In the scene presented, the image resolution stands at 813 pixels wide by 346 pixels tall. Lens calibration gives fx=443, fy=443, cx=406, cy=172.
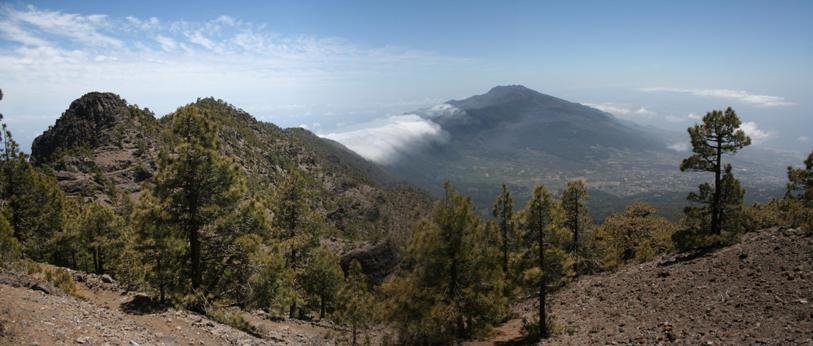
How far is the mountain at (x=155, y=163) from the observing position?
57.2m

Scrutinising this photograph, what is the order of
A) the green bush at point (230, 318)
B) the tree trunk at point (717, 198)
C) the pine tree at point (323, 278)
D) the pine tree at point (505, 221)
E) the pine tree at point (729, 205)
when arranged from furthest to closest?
1. the pine tree at point (505, 221)
2. the pine tree at point (323, 278)
3. the pine tree at point (729, 205)
4. the tree trunk at point (717, 198)
5. the green bush at point (230, 318)

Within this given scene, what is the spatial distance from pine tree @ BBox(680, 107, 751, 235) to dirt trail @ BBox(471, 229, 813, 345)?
2558mm

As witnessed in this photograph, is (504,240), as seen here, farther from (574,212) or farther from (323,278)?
(323,278)

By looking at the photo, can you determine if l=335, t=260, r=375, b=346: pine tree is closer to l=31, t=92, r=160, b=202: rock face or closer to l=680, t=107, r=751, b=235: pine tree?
l=680, t=107, r=751, b=235: pine tree

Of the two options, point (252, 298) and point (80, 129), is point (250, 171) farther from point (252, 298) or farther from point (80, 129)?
point (252, 298)

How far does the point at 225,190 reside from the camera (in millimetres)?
16797

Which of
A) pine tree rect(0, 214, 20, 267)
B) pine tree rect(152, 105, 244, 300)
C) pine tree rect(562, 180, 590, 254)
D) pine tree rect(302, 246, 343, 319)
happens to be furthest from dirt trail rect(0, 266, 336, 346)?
pine tree rect(562, 180, 590, 254)

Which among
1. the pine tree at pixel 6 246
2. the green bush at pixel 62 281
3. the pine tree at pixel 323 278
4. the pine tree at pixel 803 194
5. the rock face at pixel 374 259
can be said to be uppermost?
the pine tree at pixel 803 194

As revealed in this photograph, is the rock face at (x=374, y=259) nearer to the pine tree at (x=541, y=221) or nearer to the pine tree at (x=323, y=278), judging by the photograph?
the pine tree at (x=323, y=278)

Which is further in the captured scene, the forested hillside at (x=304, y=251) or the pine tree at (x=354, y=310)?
the pine tree at (x=354, y=310)

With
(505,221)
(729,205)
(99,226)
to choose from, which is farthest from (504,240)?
(99,226)

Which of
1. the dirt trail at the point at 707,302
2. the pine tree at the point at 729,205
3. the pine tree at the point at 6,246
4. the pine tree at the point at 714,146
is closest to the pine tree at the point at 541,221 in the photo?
the dirt trail at the point at 707,302

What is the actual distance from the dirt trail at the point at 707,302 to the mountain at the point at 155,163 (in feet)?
83.5

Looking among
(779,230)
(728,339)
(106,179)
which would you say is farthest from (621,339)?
(106,179)
